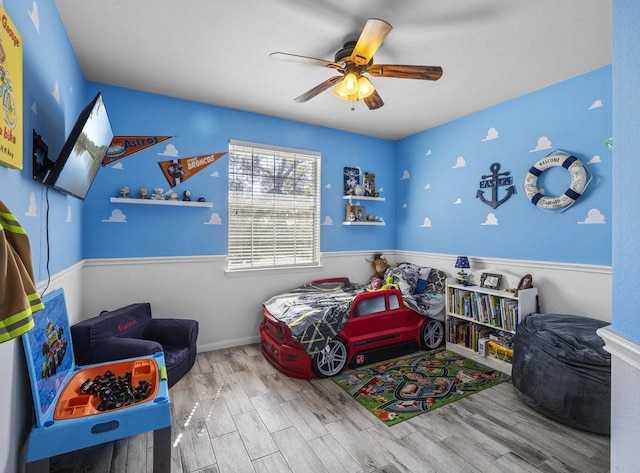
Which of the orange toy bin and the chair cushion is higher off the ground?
the orange toy bin

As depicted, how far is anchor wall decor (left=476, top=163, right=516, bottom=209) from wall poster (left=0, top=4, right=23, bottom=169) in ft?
11.7

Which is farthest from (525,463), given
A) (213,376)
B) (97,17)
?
(97,17)

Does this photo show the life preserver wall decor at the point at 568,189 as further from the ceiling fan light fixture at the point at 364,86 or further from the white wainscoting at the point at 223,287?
the ceiling fan light fixture at the point at 364,86

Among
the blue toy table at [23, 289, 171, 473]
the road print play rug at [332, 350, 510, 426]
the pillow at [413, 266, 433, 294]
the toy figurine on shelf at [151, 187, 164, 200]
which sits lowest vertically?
the road print play rug at [332, 350, 510, 426]

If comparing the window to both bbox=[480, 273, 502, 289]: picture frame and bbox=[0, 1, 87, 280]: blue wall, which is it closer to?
bbox=[0, 1, 87, 280]: blue wall

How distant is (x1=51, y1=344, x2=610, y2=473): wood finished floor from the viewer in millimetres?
1695

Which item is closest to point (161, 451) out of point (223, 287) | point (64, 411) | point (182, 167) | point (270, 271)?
point (64, 411)

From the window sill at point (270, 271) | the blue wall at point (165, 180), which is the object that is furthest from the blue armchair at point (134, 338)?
the window sill at point (270, 271)

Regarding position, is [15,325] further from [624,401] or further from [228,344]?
[228,344]

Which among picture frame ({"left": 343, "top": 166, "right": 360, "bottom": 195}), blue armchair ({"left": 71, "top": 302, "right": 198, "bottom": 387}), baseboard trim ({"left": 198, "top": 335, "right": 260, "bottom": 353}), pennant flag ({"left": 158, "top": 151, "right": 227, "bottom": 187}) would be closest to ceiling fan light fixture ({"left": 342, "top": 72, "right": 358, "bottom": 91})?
pennant flag ({"left": 158, "top": 151, "right": 227, "bottom": 187})

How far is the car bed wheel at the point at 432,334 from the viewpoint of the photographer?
3273 millimetres

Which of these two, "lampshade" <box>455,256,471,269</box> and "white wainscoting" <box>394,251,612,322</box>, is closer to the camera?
"white wainscoting" <box>394,251,612,322</box>

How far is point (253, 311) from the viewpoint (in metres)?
3.46

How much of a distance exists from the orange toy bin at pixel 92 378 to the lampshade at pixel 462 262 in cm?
289
